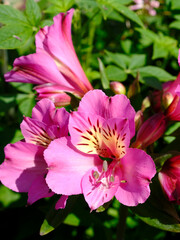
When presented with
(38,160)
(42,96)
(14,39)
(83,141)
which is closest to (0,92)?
(14,39)

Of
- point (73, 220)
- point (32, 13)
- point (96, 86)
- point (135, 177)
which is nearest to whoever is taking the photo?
point (135, 177)

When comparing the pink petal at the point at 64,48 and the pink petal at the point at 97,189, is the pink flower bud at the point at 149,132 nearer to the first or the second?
the pink petal at the point at 97,189

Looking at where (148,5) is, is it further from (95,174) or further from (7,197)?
(95,174)

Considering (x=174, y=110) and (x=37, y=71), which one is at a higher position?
(x=37, y=71)

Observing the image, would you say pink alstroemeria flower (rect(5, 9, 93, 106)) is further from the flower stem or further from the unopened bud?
the flower stem

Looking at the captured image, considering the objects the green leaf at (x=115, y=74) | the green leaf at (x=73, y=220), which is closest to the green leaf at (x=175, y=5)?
the green leaf at (x=115, y=74)

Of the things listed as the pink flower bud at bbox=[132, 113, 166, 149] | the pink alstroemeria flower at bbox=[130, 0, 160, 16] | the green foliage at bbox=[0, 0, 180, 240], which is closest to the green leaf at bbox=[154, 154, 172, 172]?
the green foliage at bbox=[0, 0, 180, 240]

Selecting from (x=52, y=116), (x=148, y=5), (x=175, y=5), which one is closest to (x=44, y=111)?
(x=52, y=116)
